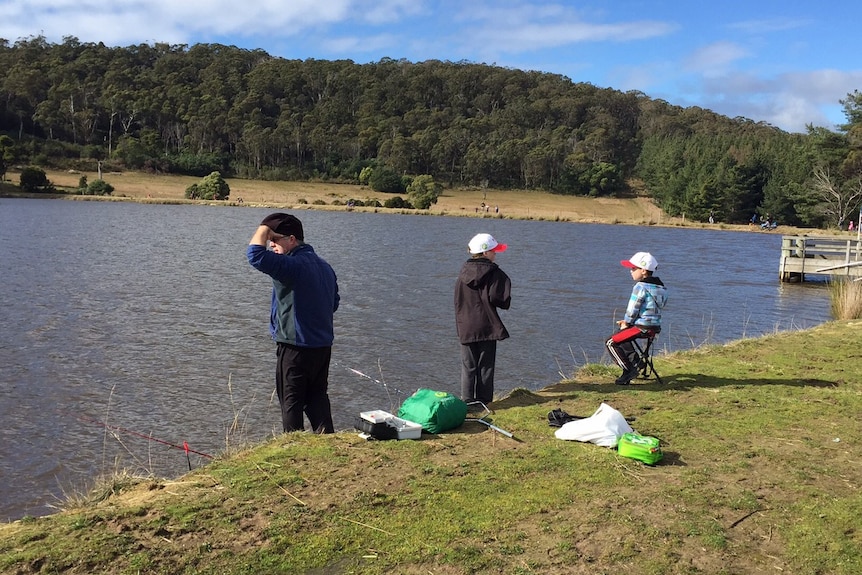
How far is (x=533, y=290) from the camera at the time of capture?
2581cm

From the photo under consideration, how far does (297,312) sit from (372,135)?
513 feet

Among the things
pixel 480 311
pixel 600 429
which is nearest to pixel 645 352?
pixel 480 311

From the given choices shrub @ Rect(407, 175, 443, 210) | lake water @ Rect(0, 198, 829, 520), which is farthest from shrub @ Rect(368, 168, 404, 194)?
lake water @ Rect(0, 198, 829, 520)

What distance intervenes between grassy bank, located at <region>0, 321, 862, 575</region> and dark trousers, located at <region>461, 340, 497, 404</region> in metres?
1.09

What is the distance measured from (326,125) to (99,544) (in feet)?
548

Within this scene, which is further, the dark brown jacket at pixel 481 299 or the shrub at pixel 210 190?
the shrub at pixel 210 190

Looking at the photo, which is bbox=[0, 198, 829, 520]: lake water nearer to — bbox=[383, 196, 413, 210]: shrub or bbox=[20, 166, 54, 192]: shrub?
bbox=[383, 196, 413, 210]: shrub

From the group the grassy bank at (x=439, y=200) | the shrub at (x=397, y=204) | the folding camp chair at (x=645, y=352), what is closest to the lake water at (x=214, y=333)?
the folding camp chair at (x=645, y=352)

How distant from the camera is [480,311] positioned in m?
8.62

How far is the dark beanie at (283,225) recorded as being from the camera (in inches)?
261

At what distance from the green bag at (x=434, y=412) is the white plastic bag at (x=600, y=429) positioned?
0.98 meters

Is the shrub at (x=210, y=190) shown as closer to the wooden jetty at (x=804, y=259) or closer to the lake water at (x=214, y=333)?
the lake water at (x=214, y=333)

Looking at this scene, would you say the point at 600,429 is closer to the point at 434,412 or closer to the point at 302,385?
the point at 434,412

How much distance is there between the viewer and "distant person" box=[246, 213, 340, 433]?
6645 millimetres
